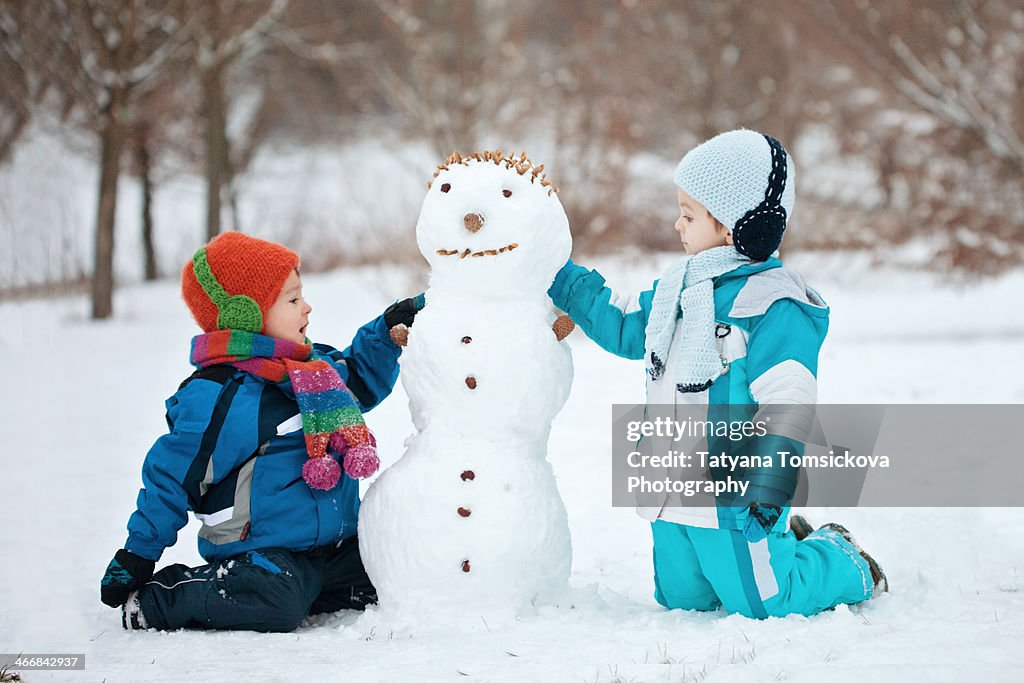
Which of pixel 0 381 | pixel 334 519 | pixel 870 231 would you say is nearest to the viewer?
pixel 334 519

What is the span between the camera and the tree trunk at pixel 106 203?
9.60 meters

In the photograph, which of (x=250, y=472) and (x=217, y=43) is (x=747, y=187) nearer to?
(x=250, y=472)

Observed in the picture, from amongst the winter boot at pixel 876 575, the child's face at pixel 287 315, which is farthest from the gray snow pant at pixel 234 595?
the winter boot at pixel 876 575

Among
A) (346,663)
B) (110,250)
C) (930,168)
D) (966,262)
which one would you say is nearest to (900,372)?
(966,262)

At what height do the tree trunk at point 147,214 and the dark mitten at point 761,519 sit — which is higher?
the tree trunk at point 147,214

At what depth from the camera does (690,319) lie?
279cm

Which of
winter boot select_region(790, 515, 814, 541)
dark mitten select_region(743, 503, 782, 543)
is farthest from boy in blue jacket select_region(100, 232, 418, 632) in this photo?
winter boot select_region(790, 515, 814, 541)

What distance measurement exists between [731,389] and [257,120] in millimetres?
14781

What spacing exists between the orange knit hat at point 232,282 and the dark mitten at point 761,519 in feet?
5.00

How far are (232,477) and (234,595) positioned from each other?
341 mm

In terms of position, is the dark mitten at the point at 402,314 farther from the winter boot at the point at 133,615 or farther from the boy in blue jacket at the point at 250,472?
the winter boot at the point at 133,615

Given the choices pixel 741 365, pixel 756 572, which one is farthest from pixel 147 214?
Answer: pixel 756 572

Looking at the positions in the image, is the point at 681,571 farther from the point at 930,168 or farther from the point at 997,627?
the point at 930,168

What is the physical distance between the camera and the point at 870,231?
9438 mm
